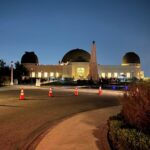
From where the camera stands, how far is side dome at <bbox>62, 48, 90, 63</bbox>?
105213 mm

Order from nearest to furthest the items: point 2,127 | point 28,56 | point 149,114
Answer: point 149,114, point 2,127, point 28,56

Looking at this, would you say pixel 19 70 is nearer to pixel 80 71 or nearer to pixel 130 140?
pixel 80 71

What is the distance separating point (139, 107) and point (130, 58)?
348 ft

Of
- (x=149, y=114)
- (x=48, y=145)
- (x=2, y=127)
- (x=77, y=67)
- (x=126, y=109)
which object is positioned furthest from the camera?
(x=77, y=67)

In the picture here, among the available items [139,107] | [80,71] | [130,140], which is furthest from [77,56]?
[130,140]

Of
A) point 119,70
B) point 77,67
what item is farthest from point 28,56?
point 119,70

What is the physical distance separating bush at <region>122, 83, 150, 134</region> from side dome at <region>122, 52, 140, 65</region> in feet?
341

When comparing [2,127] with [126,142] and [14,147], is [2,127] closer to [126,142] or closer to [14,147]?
[14,147]

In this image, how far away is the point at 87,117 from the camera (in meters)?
13.1

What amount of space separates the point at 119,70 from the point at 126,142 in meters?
101

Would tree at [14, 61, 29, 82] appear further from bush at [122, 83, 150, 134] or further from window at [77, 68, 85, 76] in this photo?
bush at [122, 83, 150, 134]

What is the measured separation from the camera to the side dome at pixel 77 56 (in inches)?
4142

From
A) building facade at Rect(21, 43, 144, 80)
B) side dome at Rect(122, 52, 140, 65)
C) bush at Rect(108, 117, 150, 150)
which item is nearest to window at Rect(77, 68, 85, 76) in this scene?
building facade at Rect(21, 43, 144, 80)

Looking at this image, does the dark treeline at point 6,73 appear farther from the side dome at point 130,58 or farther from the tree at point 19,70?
the side dome at point 130,58
